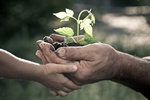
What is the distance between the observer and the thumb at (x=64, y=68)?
98.0 inches

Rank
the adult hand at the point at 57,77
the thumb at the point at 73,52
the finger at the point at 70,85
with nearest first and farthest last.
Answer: the thumb at the point at 73,52 → the adult hand at the point at 57,77 → the finger at the point at 70,85

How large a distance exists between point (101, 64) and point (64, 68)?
20 centimetres

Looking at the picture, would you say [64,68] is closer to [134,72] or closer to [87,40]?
[87,40]

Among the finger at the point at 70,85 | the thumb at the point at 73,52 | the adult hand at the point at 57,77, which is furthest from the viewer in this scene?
the finger at the point at 70,85

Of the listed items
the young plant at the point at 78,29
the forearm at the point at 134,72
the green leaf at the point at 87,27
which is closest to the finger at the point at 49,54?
the young plant at the point at 78,29

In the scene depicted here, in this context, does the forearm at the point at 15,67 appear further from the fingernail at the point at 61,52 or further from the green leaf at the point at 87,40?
the green leaf at the point at 87,40

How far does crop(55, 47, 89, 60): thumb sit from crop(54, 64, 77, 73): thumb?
0.22 feet

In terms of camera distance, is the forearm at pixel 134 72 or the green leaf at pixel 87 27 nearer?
the green leaf at pixel 87 27

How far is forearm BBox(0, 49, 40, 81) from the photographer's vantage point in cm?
250

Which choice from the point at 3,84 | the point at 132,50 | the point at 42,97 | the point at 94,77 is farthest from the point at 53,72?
the point at 132,50

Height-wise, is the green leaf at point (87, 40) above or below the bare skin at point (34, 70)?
above

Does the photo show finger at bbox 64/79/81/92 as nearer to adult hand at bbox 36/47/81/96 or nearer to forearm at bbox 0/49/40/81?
adult hand at bbox 36/47/81/96

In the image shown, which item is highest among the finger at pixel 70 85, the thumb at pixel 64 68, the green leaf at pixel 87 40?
the green leaf at pixel 87 40

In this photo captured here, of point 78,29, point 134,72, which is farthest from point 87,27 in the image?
point 134,72
